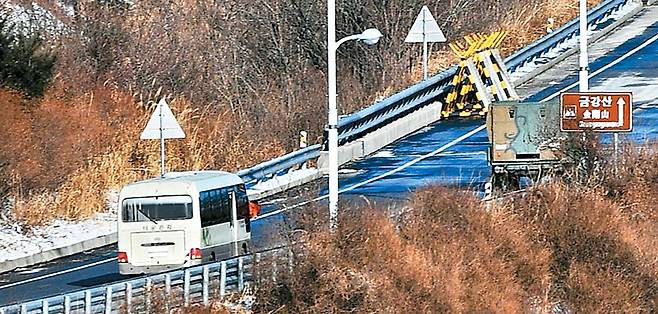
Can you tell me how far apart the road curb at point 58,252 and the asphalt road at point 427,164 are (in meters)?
0.34

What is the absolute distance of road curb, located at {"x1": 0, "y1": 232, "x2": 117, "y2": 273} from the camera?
80.6ft

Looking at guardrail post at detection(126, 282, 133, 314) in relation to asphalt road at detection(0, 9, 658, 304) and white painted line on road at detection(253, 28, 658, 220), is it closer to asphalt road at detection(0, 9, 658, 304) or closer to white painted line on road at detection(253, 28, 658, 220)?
white painted line on road at detection(253, 28, 658, 220)

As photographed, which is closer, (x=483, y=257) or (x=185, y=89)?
(x=483, y=257)

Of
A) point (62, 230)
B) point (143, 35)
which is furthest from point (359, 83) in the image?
point (62, 230)

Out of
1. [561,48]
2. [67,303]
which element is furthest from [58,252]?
[561,48]

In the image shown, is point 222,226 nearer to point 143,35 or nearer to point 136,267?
point 136,267

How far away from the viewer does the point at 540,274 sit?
22016 millimetres

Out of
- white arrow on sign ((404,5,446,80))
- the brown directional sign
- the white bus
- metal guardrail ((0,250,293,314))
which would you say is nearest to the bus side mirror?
the white bus

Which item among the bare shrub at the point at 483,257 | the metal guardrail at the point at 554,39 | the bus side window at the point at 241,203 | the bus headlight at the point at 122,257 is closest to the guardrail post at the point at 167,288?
the bare shrub at the point at 483,257

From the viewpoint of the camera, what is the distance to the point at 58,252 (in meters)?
25.3

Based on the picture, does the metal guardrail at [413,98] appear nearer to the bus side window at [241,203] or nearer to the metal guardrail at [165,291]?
the bus side window at [241,203]

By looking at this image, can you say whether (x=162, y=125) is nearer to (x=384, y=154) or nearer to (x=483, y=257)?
(x=483, y=257)

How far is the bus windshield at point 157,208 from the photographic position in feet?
76.6

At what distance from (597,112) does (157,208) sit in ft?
26.5
